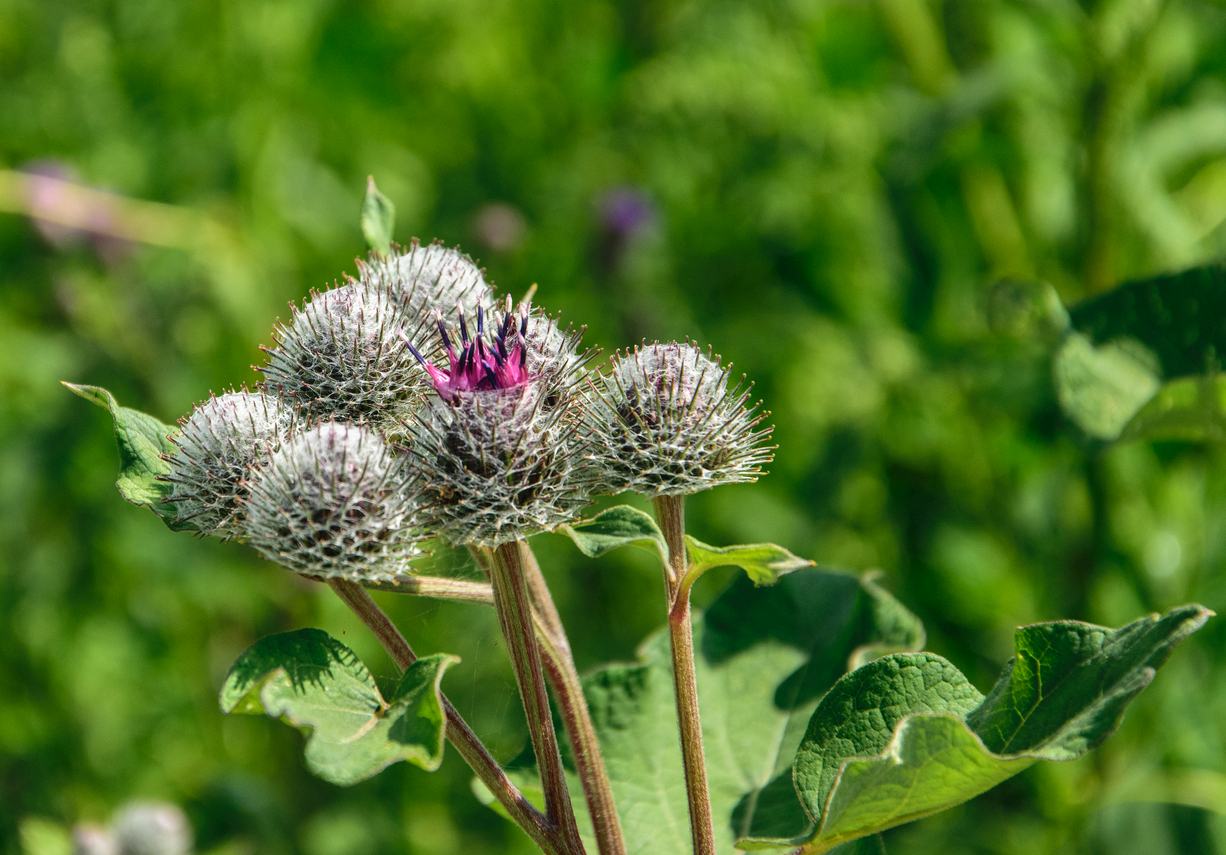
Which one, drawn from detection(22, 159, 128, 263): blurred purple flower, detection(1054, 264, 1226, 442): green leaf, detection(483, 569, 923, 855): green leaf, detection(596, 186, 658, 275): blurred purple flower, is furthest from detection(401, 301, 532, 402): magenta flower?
detection(596, 186, 658, 275): blurred purple flower

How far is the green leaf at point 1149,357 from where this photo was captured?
2.56 m

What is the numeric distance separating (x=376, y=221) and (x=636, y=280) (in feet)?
11.2

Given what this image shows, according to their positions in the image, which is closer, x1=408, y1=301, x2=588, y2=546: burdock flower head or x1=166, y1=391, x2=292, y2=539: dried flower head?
x1=408, y1=301, x2=588, y2=546: burdock flower head

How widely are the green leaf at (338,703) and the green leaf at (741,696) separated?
682 millimetres

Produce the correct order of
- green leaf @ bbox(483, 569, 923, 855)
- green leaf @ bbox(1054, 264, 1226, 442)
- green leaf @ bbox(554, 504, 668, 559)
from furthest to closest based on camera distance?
1. green leaf @ bbox(1054, 264, 1226, 442)
2. green leaf @ bbox(483, 569, 923, 855)
3. green leaf @ bbox(554, 504, 668, 559)

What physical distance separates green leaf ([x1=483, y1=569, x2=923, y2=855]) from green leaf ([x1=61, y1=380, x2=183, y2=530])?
0.90 meters

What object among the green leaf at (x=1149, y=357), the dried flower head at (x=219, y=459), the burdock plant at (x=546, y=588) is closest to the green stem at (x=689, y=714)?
the burdock plant at (x=546, y=588)

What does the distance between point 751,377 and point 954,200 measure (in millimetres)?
1126

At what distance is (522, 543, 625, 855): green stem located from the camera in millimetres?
2015

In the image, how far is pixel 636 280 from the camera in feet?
19.2

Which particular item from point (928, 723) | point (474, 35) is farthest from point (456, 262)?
point (474, 35)

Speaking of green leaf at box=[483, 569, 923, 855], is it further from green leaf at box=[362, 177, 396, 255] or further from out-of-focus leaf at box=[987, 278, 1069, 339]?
green leaf at box=[362, 177, 396, 255]

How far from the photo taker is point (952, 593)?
447cm

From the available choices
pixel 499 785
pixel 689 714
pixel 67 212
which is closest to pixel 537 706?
pixel 499 785
